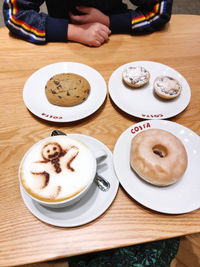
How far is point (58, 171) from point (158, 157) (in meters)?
0.29

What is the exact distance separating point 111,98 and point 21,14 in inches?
23.4

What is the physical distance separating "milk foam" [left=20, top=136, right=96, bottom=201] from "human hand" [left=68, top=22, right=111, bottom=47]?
610 mm

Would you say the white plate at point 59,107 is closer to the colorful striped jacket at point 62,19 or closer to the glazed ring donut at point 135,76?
the glazed ring donut at point 135,76

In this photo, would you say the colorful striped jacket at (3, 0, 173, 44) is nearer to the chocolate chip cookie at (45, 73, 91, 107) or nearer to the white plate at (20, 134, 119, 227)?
the chocolate chip cookie at (45, 73, 91, 107)

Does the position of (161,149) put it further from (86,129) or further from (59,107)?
(59,107)

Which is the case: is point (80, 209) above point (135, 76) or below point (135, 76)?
below

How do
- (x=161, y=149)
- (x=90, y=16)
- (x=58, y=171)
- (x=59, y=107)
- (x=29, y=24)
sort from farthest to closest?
(x=90, y=16) → (x=29, y=24) → (x=59, y=107) → (x=161, y=149) → (x=58, y=171)

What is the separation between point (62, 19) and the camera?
3.21ft

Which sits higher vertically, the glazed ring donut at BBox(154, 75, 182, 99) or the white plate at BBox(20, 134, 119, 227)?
the glazed ring donut at BBox(154, 75, 182, 99)

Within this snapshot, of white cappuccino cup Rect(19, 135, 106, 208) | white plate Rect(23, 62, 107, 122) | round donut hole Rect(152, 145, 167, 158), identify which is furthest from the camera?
white plate Rect(23, 62, 107, 122)

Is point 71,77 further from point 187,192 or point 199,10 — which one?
point 199,10

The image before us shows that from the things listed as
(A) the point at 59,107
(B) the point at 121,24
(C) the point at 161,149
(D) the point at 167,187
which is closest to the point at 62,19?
(B) the point at 121,24

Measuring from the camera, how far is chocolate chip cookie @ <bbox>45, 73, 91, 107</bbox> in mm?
722

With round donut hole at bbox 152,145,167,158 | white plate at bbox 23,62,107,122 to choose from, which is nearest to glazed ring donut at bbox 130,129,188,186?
round donut hole at bbox 152,145,167,158
